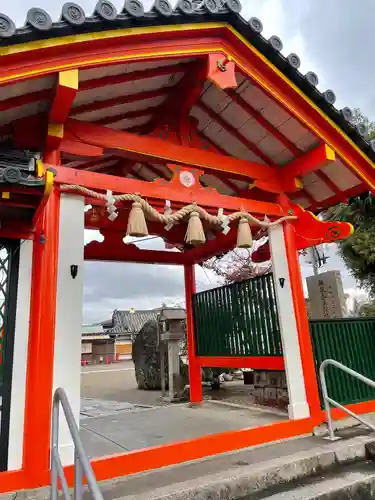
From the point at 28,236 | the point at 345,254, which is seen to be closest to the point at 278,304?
the point at 28,236

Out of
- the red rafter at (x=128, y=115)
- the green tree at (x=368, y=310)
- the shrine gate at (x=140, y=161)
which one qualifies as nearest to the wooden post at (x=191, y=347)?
the shrine gate at (x=140, y=161)

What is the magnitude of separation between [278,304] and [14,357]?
11.4ft

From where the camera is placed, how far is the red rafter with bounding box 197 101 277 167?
561 cm

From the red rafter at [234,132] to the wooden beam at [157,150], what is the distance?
0.59 ft

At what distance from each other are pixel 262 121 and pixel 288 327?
117 inches

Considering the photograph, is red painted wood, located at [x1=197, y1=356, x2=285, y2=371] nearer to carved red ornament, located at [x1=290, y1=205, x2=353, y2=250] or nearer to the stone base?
the stone base

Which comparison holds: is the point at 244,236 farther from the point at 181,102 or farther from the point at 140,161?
the point at 181,102

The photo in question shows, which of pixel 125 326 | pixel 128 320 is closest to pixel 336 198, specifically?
pixel 125 326

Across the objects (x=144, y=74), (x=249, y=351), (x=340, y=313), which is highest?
(x=144, y=74)

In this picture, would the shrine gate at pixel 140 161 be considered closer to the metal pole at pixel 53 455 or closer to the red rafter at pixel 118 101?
the red rafter at pixel 118 101

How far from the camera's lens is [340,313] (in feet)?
24.7

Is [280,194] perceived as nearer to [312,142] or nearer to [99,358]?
[312,142]

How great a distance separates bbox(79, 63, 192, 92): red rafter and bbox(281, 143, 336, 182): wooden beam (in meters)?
2.13

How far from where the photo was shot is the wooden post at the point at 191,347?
23.8 feet
